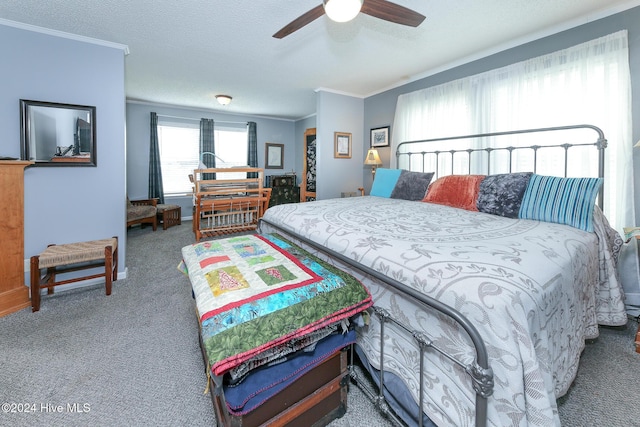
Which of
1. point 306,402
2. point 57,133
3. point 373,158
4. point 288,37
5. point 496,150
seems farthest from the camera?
point 373,158

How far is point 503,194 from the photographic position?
2039 mm

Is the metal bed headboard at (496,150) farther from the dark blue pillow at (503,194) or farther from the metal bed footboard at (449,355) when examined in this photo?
the metal bed footboard at (449,355)

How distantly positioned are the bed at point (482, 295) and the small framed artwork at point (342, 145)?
107 inches

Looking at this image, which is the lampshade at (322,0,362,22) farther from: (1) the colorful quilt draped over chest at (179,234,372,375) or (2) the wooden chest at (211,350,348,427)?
(2) the wooden chest at (211,350,348,427)

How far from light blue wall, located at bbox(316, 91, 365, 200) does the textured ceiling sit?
0.36 meters

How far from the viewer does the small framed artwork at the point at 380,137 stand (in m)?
4.33

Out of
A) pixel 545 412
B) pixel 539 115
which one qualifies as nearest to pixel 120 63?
pixel 545 412

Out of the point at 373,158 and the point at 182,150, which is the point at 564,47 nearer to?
the point at 373,158

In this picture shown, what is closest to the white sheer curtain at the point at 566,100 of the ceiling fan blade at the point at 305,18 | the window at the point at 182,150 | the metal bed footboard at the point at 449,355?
the ceiling fan blade at the point at 305,18

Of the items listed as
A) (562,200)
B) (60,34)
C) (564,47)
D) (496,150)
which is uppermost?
(60,34)

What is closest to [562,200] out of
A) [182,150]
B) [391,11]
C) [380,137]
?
[391,11]

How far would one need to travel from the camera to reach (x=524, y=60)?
2.69 m

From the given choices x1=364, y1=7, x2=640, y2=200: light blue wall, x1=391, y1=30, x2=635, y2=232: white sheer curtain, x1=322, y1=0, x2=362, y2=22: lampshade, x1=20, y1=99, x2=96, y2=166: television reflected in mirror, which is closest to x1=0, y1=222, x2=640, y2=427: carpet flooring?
x1=391, y1=30, x2=635, y2=232: white sheer curtain

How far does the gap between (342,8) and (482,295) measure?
1.73m
